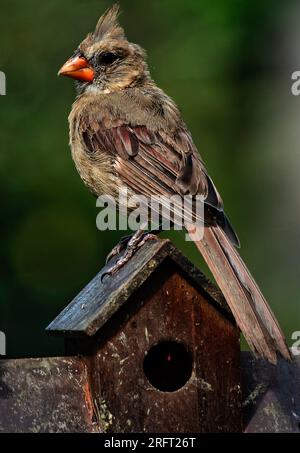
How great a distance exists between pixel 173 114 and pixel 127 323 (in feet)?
6.17

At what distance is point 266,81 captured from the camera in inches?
410

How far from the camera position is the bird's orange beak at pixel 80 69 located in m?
6.71

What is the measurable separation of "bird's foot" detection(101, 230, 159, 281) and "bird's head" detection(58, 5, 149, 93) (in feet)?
4.69

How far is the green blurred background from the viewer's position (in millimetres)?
8789

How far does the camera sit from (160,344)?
15.6ft

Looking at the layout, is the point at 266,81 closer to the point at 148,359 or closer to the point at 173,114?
the point at 173,114

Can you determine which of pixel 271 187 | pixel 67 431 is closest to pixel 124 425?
pixel 67 431
